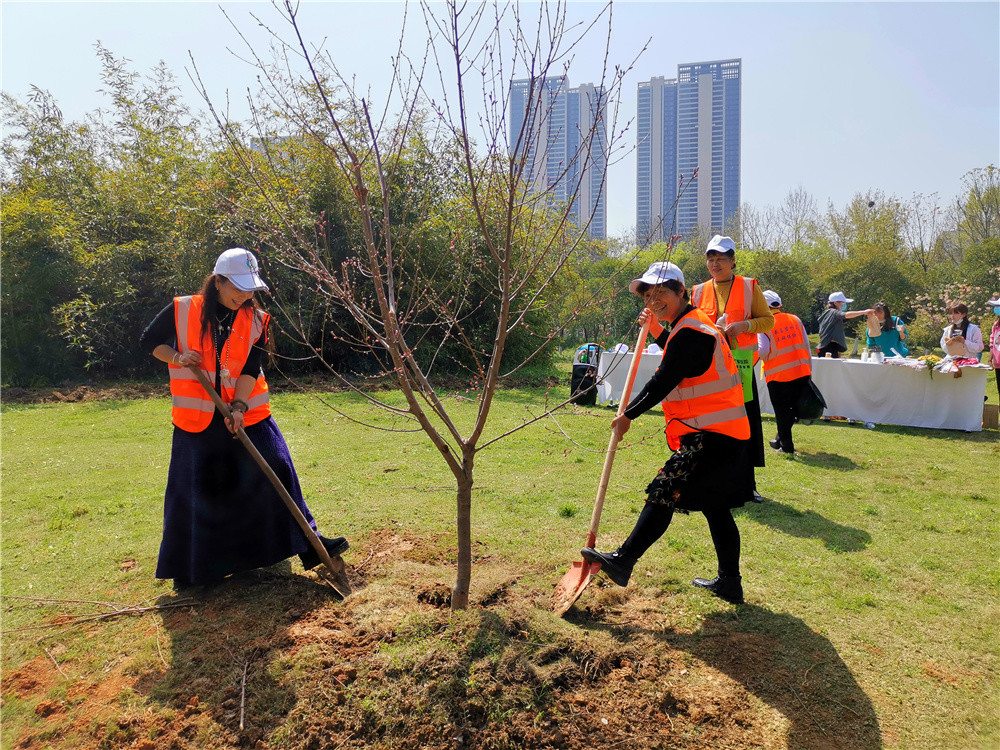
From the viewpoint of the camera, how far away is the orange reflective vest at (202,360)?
11.8 feet

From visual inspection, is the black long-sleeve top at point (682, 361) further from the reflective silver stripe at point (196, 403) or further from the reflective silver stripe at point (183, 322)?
the reflective silver stripe at point (183, 322)

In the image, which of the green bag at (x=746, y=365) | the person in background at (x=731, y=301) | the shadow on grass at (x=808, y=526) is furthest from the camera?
the green bag at (x=746, y=365)

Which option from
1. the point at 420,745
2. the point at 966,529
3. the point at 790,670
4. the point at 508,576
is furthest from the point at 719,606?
the point at 966,529

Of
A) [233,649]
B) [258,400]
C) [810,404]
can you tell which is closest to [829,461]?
[810,404]

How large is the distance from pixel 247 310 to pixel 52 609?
1.97 meters

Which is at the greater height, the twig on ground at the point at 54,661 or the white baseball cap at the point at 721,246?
the white baseball cap at the point at 721,246

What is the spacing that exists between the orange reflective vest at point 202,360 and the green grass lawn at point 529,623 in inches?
31.2

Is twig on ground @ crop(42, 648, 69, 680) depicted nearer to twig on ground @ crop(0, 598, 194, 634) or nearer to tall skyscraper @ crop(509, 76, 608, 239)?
twig on ground @ crop(0, 598, 194, 634)

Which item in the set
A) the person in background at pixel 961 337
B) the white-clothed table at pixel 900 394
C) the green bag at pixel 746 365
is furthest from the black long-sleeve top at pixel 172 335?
the person in background at pixel 961 337

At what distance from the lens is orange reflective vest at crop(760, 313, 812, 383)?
286 inches

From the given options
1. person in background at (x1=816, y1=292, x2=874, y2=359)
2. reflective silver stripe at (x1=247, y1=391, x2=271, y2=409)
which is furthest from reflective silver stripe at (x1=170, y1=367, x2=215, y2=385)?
person in background at (x1=816, y1=292, x2=874, y2=359)

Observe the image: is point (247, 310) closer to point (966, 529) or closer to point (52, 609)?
point (52, 609)

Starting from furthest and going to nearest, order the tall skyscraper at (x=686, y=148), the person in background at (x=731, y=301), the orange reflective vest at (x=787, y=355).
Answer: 1. the orange reflective vest at (x=787, y=355)
2. the person in background at (x=731, y=301)
3. the tall skyscraper at (x=686, y=148)

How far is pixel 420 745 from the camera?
97.7 inches
